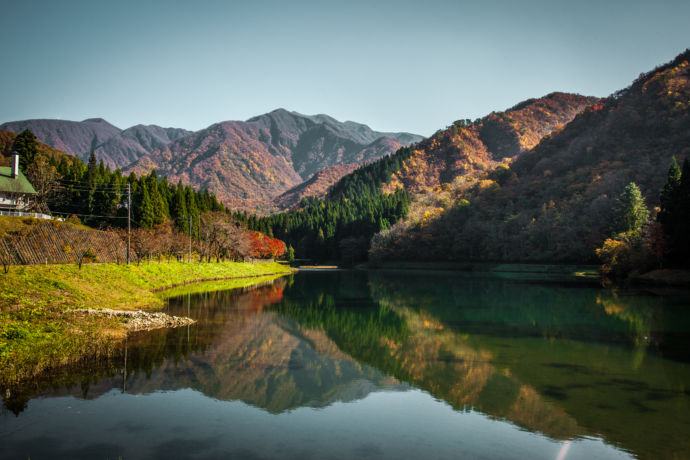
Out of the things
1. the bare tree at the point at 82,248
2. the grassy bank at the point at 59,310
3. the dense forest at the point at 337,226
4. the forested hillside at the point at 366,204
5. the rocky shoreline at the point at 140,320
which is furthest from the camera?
the forested hillside at the point at 366,204

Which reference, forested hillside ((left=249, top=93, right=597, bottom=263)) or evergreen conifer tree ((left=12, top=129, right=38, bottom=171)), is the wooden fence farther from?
forested hillside ((left=249, top=93, right=597, bottom=263))

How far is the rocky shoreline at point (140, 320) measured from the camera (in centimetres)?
1969

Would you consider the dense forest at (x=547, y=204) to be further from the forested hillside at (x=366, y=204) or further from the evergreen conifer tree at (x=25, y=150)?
the evergreen conifer tree at (x=25, y=150)

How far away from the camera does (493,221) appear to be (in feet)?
306

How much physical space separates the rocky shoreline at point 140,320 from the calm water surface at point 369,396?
1059mm

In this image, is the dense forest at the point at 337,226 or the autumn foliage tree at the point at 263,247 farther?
the dense forest at the point at 337,226

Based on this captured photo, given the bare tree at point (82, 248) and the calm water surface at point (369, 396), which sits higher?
the bare tree at point (82, 248)

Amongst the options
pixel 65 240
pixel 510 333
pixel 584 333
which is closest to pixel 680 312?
pixel 584 333

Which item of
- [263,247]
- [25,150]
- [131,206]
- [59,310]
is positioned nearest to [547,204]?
[263,247]

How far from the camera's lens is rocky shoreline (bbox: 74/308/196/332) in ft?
64.6

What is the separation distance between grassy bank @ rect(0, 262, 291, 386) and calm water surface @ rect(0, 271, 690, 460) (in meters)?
1.05

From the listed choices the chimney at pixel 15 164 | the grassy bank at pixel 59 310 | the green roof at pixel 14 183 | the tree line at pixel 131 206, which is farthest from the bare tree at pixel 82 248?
the chimney at pixel 15 164

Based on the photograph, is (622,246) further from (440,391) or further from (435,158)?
(435,158)

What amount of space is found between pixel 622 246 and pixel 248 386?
52155mm
